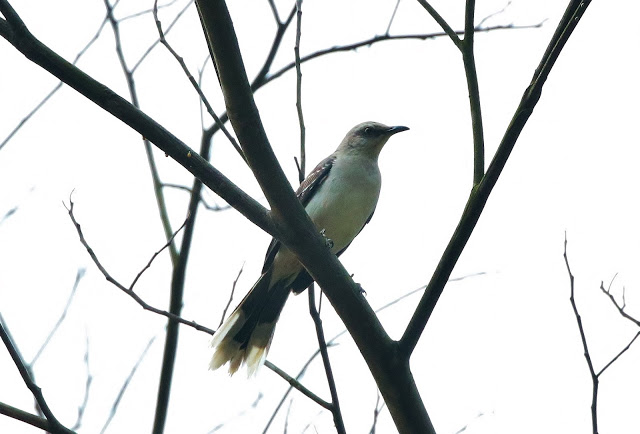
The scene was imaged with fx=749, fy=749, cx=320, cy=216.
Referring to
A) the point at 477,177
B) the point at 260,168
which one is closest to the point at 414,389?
the point at 477,177

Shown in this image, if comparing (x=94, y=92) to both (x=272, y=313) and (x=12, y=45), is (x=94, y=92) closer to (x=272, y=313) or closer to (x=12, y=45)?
(x=12, y=45)

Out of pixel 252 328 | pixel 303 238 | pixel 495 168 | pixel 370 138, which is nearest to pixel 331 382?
pixel 303 238

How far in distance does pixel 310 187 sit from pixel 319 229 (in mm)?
467

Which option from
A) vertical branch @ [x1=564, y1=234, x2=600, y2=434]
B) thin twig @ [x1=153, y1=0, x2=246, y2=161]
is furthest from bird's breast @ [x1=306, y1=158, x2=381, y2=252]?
vertical branch @ [x1=564, y1=234, x2=600, y2=434]

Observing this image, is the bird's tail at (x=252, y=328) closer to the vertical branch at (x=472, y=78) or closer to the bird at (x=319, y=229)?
the bird at (x=319, y=229)

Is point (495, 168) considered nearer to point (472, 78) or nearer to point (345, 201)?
point (472, 78)

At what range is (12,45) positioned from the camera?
2.96m

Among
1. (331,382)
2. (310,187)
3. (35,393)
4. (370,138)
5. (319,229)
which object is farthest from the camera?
(370,138)

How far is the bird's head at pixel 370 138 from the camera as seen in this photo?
750 centimetres

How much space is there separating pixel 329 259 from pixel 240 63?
1.06m

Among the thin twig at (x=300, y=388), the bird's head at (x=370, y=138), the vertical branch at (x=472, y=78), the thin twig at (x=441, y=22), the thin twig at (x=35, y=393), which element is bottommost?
the thin twig at (x=35, y=393)

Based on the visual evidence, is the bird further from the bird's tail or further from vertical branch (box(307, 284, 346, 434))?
vertical branch (box(307, 284, 346, 434))

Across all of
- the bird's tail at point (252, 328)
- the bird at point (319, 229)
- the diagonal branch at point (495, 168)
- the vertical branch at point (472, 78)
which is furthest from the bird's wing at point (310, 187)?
the diagonal branch at point (495, 168)

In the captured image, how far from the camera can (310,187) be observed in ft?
22.7
